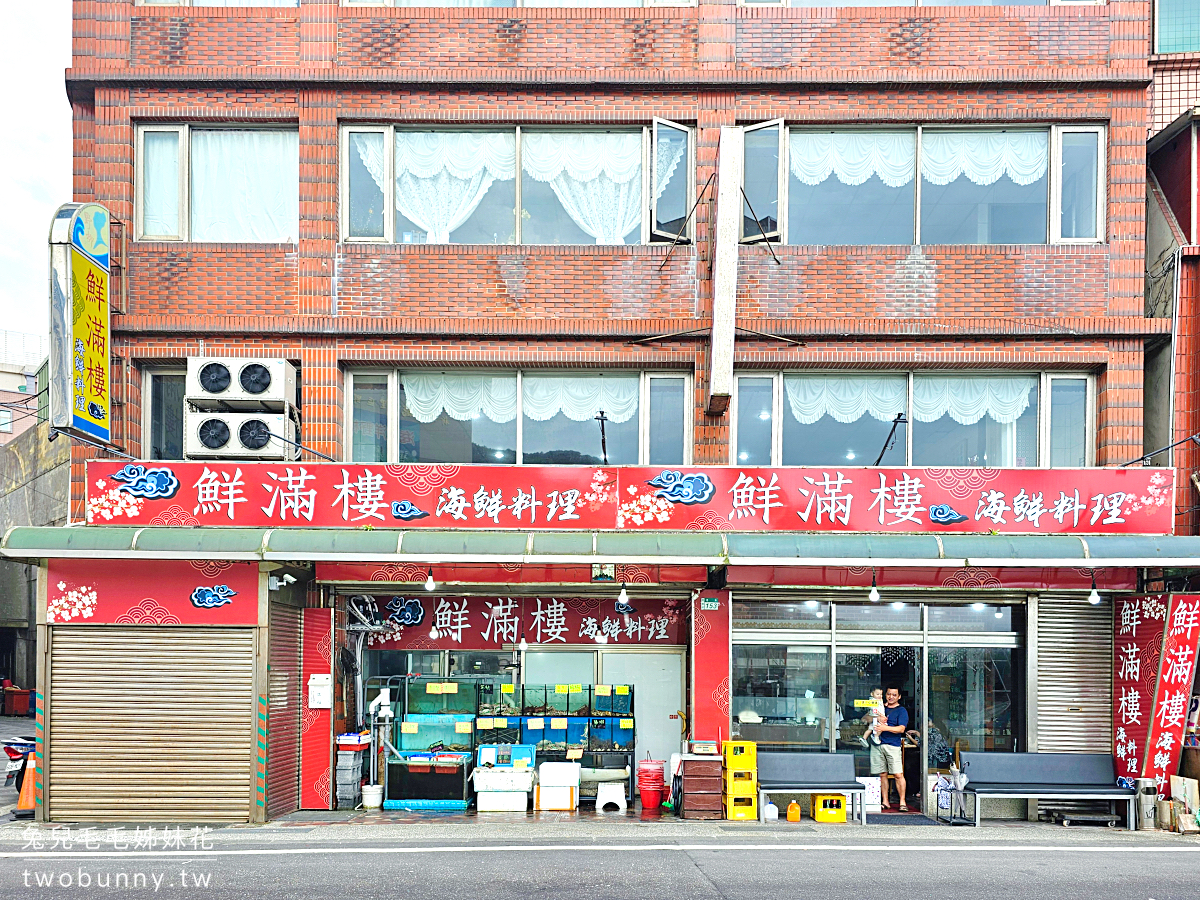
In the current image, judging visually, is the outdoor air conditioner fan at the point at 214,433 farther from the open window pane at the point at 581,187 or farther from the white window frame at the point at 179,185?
the open window pane at the point at 581,187

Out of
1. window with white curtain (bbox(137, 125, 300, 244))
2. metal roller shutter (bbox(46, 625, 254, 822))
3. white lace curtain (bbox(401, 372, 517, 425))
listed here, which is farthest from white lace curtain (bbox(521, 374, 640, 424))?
metal roller shutter (bbox(46, 625, 254, 822))

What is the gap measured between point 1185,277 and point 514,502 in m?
9.79

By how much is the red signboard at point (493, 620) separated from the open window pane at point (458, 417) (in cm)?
209

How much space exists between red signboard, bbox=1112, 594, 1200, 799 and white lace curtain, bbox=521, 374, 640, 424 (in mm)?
7330

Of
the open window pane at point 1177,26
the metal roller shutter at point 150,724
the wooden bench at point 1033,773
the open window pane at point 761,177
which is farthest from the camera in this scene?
the open window pane at point 1177,26

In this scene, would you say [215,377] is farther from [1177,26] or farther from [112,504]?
[1177,26]

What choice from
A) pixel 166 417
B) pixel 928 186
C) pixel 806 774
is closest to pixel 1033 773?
pixel 806 774

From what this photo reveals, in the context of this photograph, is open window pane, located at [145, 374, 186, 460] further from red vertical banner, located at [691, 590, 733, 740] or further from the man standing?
the man standing

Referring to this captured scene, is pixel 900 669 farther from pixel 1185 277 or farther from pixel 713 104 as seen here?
pixel 713 104

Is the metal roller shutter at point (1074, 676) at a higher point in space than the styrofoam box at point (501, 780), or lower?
higher

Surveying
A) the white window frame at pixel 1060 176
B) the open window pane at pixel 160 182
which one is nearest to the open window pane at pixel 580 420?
the open window pane at pixel 160 182

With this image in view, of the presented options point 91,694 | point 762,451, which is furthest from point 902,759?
point 91,694

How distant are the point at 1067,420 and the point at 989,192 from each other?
3516mm

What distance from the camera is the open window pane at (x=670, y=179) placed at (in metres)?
13.4
